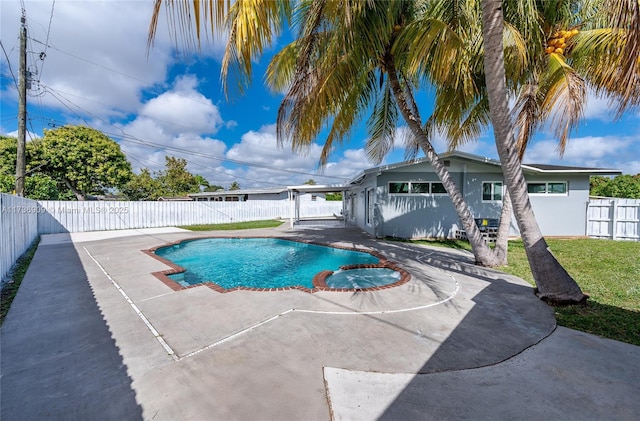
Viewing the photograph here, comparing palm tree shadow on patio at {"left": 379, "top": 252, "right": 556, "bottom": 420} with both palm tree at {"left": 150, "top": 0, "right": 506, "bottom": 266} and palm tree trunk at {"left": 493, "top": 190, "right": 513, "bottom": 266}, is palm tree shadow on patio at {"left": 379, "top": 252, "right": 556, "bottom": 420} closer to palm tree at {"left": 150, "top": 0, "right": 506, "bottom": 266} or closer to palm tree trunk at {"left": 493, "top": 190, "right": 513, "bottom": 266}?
palm tree trunk at {"left": 493, "top": 190, "right": 513, "bottom": 266}

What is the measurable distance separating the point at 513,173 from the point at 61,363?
727cm

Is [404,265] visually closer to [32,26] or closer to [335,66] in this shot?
→ [335,66]

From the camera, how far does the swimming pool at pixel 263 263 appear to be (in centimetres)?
709

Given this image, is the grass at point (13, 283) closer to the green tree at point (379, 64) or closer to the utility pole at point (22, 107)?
the utility pole at point (22, 107)

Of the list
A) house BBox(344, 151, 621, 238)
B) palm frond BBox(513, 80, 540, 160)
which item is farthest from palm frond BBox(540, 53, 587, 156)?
house BBox(344, 151, 621, 238)

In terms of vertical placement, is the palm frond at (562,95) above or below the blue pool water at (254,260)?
above

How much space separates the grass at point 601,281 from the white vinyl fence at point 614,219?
162 cm

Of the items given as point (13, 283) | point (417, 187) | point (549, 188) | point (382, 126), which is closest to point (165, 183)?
point (13, 283)

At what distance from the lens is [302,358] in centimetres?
306

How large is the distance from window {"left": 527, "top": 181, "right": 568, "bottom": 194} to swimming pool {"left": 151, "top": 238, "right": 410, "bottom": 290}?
29.7ft

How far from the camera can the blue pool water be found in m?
7.50

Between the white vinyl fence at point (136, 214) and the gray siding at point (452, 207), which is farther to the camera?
the white vinyl fence at point (136, 214)

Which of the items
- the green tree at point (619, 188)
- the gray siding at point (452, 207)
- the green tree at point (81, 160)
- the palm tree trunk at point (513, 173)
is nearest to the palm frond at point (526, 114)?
the palm tree trunk at point (513, 173)

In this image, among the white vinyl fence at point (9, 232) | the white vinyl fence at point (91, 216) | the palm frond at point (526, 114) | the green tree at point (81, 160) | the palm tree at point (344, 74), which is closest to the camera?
the palm tree at point (344, 74)
